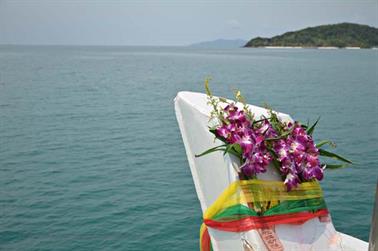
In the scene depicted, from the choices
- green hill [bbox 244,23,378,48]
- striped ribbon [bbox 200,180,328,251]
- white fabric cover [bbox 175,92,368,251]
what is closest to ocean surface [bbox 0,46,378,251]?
white fabric cover [bbox 175,92,368,251]

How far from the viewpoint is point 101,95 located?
1241 inches

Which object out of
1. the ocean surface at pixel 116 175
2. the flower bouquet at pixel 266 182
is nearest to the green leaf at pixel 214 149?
the flower bouquet at pixel 266 182

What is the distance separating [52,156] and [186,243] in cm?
770

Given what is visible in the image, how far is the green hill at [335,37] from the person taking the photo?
15775 centimetres

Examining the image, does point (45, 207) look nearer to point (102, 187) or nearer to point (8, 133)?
point (102, 187)

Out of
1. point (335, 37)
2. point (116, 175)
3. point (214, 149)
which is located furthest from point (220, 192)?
point (335, 37)

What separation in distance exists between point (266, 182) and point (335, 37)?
570 feet

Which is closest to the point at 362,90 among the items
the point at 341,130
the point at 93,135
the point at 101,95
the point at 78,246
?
the point at 341,130

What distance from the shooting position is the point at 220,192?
10.6ft

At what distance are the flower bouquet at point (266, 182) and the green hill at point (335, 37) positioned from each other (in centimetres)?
16638

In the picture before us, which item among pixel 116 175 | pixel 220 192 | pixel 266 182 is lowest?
pixel 116 175

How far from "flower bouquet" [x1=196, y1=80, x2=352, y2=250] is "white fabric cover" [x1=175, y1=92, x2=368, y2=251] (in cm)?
6

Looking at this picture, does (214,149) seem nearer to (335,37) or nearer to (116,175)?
(116,175)

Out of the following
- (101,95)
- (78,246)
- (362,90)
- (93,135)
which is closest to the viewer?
(78,246)
